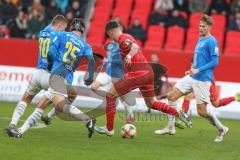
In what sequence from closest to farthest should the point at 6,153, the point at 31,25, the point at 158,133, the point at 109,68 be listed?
1. the point at 6,153
2. the point at 158,133
3. the point at 109,68
4. the point at 31,25

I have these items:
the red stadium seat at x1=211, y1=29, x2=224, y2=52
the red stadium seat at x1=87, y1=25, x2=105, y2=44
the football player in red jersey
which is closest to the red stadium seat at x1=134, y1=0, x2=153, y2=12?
the red stadium seat at x1=87, y1=25, x2=105, y2=44

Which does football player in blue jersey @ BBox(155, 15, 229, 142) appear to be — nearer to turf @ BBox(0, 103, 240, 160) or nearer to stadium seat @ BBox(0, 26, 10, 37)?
turf @ BBox(0, 103, 240, 160)

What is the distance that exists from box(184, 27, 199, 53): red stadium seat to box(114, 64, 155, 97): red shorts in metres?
9.51

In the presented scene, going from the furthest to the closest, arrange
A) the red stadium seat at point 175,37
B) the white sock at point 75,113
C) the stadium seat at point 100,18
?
the stadium seat at point 100,18 < the red stadium seat at point 175,37 < the white sock at point 75,113

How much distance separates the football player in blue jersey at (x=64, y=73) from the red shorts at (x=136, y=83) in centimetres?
62

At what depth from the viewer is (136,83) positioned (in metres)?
13.4

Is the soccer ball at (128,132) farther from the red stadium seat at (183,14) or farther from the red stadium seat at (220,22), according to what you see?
the red stadium seat at (220,22)

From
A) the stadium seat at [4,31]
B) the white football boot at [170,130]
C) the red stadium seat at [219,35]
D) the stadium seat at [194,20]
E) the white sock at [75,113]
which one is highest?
the stadium seat at [194,20]

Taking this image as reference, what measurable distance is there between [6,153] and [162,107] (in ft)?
12.1

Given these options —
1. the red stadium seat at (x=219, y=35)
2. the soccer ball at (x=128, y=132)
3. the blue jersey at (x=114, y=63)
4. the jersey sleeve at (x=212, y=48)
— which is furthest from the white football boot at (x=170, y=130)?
the red stadium seat at (x=219, y=35)

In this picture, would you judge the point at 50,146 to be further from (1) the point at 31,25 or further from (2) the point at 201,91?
(1) the point at 31,25

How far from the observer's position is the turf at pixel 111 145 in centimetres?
1109

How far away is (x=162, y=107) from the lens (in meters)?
13.5

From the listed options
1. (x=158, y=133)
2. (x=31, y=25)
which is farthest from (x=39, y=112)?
(x=31, y=25)
